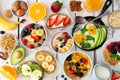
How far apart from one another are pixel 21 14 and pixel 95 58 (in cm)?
41

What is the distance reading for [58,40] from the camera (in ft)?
5.07

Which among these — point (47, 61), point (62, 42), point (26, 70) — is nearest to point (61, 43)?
point (62, 42)

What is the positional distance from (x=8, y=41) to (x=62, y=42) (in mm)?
260

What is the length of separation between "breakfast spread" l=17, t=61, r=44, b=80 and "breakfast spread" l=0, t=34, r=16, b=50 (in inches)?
4.2

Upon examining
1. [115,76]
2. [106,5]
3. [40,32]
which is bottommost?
[115,76]

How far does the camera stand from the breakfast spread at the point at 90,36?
1.51m

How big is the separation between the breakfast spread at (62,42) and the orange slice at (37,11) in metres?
0.12

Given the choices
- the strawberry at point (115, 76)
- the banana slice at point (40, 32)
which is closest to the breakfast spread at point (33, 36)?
the banana slice at point (40, 32)

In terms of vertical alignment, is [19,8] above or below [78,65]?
above

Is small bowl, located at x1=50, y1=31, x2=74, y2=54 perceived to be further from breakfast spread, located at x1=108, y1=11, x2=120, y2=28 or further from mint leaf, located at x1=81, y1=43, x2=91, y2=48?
breakfast spread, located at x1=108, y1=11, x2=120, y2=28

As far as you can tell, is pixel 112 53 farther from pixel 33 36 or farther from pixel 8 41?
pixel 8 41

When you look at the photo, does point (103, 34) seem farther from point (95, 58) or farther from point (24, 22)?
point (24, 22)

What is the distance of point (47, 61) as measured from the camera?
1.55m

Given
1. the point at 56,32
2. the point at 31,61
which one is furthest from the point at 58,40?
the point at 31,61
